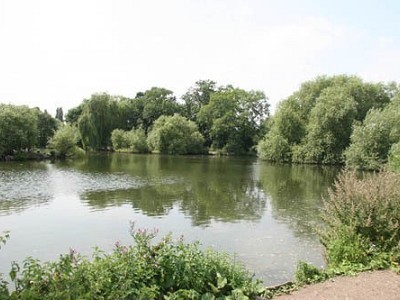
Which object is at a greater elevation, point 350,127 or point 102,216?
point 350,127

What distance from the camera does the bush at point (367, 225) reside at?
800 centimetres

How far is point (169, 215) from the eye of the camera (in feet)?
57.2

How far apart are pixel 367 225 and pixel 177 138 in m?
62.7

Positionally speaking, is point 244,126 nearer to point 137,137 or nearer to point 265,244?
point 137,137

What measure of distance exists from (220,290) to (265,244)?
7.13m

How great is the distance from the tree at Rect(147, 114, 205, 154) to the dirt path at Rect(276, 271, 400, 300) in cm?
6277

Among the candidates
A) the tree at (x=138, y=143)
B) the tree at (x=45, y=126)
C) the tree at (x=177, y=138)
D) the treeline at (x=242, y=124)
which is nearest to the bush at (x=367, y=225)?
the treeline at (x=242, y=124)

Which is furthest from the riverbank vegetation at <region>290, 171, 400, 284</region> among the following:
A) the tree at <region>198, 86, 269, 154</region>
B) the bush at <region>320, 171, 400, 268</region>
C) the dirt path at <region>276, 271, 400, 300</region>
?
the tree at <region>198, 86, 269, 154</region>

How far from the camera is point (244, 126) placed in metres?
73.6

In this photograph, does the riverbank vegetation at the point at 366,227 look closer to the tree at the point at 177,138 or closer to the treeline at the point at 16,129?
the treeline at the point at 16,129

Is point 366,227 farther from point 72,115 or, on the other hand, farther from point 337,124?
point 72,115

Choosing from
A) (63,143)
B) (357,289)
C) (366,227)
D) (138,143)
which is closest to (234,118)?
(138,143)

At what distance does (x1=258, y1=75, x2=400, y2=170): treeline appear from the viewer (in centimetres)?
4175

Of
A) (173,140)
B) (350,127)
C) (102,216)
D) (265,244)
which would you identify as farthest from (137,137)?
(265,244)
